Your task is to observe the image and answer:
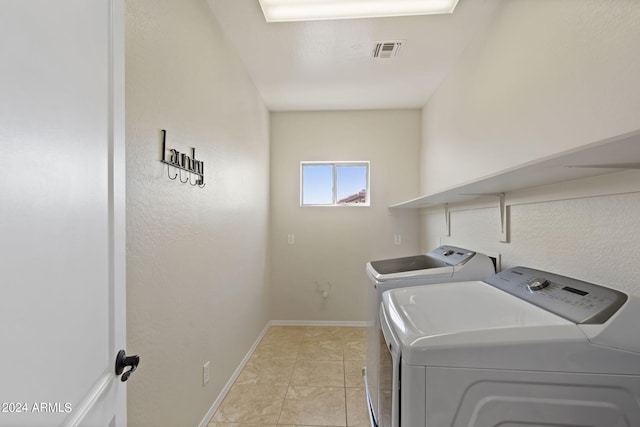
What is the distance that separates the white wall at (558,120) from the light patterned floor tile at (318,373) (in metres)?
1.48

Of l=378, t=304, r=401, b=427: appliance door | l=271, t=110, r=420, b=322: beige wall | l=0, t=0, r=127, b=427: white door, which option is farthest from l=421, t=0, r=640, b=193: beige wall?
l=0, t=0, r=127, b=427: white door

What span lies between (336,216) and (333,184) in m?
0.40

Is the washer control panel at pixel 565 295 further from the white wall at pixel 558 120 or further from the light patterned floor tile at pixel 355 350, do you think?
the light patterned floor tile at pixel 355 350

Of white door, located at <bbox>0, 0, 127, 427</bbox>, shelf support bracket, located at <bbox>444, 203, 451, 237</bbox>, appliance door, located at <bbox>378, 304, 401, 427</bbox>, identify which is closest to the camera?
white door, located at <bbox>0, 0, 127, 427</bbox>

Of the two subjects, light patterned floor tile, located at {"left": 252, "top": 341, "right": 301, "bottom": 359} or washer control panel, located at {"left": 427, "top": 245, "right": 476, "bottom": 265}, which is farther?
light patterned floor tile, located at {"left": 252, "top": 341, "right": 301, "bottom": 359}

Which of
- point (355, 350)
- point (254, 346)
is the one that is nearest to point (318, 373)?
point (355, 350)

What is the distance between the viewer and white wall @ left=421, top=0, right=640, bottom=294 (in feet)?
3.27

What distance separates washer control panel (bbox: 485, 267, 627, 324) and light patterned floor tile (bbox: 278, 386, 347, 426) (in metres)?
1.36

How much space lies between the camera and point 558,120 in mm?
1300

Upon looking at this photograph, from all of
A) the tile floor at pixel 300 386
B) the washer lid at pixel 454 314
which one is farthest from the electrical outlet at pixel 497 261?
the tile floor at pixel 300 386

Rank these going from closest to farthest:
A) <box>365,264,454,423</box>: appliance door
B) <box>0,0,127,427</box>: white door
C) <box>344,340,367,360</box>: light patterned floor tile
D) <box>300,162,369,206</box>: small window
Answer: <box>0,0,127,427</box>: white door, <box>365,264,454,423</box>: appliance door, <box>344,340,367,360</box>: light patterned floor tile, <box>300,162,369,206</box>: small window

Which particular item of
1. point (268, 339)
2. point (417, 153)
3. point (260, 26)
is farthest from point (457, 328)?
point (417, 153)

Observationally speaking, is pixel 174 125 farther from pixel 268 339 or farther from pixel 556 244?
pixel 268 339

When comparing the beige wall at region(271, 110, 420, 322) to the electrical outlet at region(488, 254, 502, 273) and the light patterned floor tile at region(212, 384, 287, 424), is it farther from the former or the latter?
the electrical outlet at region(488, 254, 502, 273)
